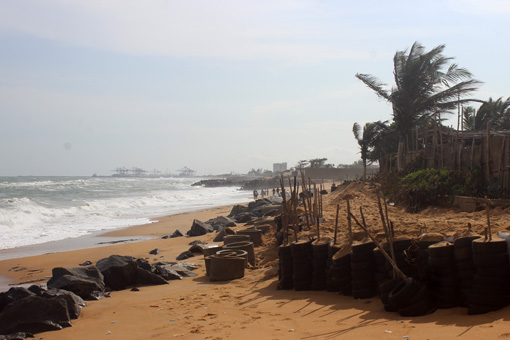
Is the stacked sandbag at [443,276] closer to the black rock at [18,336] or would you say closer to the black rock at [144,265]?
the black rock at [18,336]

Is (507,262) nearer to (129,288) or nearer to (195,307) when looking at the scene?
(195,307)

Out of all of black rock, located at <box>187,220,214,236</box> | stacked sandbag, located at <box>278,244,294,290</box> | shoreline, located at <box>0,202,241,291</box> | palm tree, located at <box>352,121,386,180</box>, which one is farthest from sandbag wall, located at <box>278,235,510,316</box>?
palm tree, located at <box>352,121,386,180</box>

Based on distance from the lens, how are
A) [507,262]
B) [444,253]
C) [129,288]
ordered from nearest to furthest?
[507,262], [444,253], [129,288]

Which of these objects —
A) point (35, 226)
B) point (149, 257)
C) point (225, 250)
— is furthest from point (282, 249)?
point (35, 226)

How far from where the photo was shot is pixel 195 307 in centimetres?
778

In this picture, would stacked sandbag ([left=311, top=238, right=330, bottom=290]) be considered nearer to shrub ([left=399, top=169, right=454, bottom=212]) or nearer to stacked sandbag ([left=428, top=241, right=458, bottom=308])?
stacked sandbag ([left=428, top=241, right=458, bottom=308])

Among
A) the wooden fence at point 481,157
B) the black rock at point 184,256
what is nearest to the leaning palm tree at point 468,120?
the wooden fence at point 481,157

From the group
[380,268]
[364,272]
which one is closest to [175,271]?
[364,272]

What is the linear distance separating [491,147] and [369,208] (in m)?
4.12

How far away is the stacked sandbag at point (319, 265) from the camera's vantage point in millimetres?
8078

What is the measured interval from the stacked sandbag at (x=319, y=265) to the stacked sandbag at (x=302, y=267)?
0.17 metres

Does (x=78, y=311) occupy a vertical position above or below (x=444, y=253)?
below

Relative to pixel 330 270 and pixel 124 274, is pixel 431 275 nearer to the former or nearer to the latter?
pixel 330 270

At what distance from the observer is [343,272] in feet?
24.1
